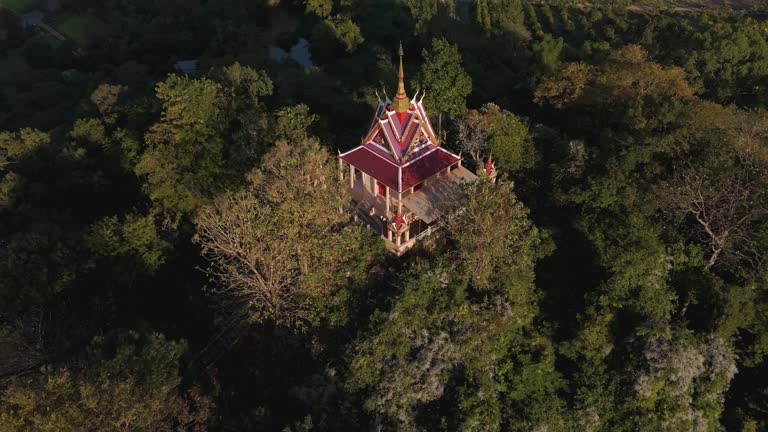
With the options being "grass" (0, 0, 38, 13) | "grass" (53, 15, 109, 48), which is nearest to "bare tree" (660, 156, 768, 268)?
"grass" (53, 15, 109, 48)

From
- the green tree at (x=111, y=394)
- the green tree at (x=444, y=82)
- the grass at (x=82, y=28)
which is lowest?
the grass at (x=82, y=28)

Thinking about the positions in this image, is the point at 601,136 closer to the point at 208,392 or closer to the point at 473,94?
the point at 473,94

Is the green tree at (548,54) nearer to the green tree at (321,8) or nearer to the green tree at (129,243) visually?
the green tree at (321,8)

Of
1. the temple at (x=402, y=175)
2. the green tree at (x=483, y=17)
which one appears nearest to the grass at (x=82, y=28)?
the green tree at (x=483, y=17)

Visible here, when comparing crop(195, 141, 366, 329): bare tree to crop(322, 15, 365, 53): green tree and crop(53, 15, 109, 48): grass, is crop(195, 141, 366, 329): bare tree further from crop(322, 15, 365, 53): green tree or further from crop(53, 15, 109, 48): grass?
crop(53, 15, 109, 48): grass

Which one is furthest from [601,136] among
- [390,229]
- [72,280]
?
[72,280]
